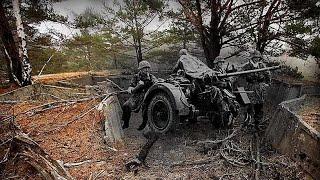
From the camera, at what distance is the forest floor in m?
5.47

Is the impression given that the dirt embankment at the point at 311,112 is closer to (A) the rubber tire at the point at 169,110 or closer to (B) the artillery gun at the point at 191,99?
(B) the artillery gun at the point at 191,99

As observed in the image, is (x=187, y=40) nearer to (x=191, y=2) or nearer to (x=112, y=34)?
(x=191, y=2)

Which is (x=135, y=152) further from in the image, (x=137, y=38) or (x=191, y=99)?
(x=137, y=38)

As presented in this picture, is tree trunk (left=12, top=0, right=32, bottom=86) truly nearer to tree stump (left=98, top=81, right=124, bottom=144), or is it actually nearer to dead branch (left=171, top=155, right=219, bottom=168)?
tree stump (left=98, top=81, right=124, bottom=144)

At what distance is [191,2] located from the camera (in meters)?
12.4

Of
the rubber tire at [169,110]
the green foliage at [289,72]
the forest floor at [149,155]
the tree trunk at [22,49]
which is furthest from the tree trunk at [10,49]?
the green foliage at [289,72]

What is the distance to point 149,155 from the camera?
670 cm

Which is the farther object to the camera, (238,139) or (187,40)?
(187,40)

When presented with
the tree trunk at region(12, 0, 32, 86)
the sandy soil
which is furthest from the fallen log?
the tree trunk at region(12, 0, 32, 86)

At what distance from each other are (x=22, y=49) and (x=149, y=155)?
548cm

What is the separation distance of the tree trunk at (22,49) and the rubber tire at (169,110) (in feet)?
14.4

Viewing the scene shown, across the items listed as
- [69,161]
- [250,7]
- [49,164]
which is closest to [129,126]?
[69,161]

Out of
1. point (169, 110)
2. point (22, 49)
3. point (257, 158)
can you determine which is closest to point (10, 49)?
point (22, 49)

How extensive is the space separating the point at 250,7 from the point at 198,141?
6588mm
